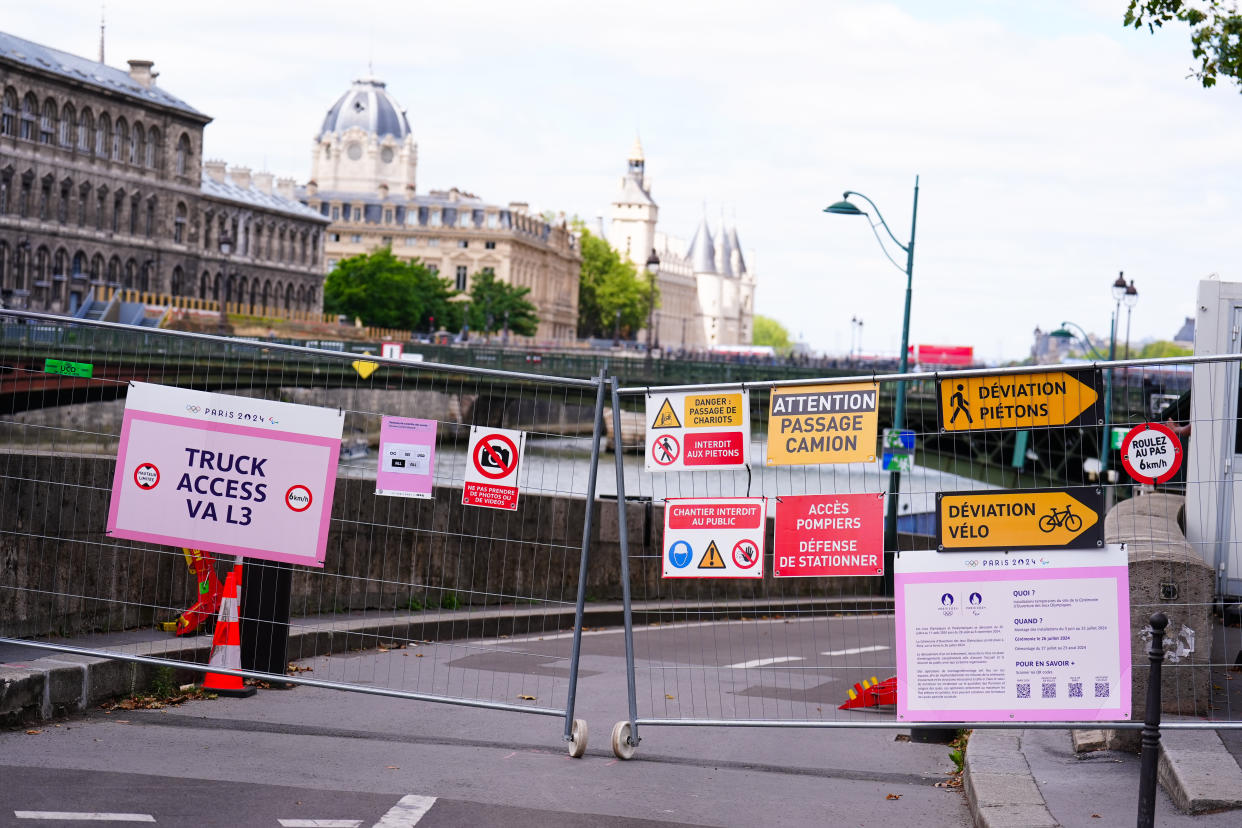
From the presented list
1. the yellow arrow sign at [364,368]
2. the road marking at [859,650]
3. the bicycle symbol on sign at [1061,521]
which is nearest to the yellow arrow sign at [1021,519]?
the bicycle symbol on sign at [1061,521]

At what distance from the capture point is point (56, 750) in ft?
23.0

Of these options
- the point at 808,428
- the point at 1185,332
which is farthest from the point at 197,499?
the point at 1185,332

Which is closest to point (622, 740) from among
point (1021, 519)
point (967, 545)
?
point (967, 545)

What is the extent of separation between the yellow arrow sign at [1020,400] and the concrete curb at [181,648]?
66.9 inches

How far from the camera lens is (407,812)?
6297mm

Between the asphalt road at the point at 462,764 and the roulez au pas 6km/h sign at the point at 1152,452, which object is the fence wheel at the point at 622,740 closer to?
the asphalt road at the point at 462,764

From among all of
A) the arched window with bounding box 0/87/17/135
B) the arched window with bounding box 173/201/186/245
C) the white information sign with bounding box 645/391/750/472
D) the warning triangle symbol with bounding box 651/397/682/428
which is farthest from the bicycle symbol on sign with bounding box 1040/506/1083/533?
the arched window with bounding box 173/201/186/245

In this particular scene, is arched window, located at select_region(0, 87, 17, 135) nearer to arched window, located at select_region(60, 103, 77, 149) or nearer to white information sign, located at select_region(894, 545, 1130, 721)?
arched window, located at select_region(60, 103, 77, 149)

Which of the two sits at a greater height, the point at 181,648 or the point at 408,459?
the point at 408,459

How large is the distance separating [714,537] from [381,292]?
110881 millimetres

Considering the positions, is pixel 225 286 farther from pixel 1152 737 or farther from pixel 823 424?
pixel 1152 737

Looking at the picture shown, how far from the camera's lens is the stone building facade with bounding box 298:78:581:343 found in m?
151

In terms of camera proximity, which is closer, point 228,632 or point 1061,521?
point 1061,521

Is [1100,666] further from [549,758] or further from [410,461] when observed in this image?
[410,461]
